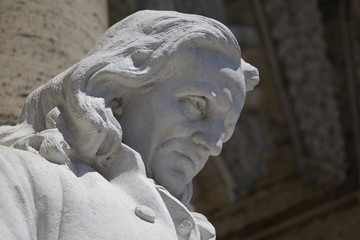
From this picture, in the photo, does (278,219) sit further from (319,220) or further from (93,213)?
(93,213)

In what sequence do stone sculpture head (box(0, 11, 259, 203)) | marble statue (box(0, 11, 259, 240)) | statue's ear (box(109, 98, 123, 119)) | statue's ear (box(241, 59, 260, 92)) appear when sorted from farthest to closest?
statue's ear (box(241, 59, 260, 92)), statue's ear (box(109, 98, 123, 119)), stone sculpture head (box(0, 11, 259, 203)), marble statue (box(0, 11, 259, 240))

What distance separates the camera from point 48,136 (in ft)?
10.3

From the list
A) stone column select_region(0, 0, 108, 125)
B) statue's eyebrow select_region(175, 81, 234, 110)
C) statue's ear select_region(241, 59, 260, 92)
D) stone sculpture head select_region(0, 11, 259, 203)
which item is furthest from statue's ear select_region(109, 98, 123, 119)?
stone column select_region(0, 0, 108, 125)

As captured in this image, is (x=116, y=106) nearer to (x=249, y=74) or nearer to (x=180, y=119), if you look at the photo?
(x=180, y=119)

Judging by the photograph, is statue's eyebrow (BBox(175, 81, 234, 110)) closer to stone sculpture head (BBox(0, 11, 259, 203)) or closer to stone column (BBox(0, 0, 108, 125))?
stone sculpture head (BBox(0, 11, 259, 203))

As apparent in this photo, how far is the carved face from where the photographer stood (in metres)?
3.42

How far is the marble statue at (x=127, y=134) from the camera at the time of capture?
9.67 ft

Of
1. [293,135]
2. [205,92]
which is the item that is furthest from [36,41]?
[293,135]

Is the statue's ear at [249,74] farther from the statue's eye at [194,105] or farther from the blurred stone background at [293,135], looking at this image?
the blurred stone background at [293,135]

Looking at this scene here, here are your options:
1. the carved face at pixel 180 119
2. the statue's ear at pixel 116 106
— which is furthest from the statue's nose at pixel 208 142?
the statue's ear at pixel 116 106

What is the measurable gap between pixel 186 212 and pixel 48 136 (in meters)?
0.46

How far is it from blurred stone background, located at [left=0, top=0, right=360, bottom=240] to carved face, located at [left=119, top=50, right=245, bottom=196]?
264 inches

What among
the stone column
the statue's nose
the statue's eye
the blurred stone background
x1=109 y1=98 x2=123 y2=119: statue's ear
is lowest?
the blurred stone background

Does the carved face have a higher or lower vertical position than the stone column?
higher
